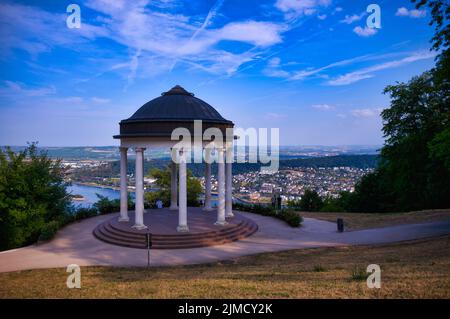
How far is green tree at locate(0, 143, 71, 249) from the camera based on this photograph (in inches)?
830

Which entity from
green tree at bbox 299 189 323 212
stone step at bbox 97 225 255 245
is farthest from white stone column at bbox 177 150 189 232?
green tree at bbox 299 189 323 212

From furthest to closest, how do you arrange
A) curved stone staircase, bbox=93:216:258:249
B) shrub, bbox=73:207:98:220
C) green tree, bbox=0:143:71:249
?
shrub, bbox=73:207:98:220, green tree, bbox=0:143:71:249, curved stone staircase, bbox=93:216:258:249

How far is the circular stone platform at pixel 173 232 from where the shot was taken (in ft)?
59.3

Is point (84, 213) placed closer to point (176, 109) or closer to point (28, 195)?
point (28, 195)

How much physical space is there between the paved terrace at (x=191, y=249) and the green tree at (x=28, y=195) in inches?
108

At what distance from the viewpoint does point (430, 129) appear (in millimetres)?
23281

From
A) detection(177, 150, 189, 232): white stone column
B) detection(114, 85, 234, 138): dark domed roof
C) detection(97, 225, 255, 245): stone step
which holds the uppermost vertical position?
detection(114, 85, 234, 138): dark domed roof

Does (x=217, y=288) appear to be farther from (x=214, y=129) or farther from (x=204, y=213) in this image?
(x=204, y=213)

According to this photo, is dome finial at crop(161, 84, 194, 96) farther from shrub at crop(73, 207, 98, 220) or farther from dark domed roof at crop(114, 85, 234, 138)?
shrub at crop(73, 207, 98, 220)

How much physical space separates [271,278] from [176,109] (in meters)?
13.0

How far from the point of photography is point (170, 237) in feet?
59.7

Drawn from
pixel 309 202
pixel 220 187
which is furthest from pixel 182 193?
pixel 309 202

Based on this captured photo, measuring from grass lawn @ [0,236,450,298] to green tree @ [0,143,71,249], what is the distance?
30.0ft
